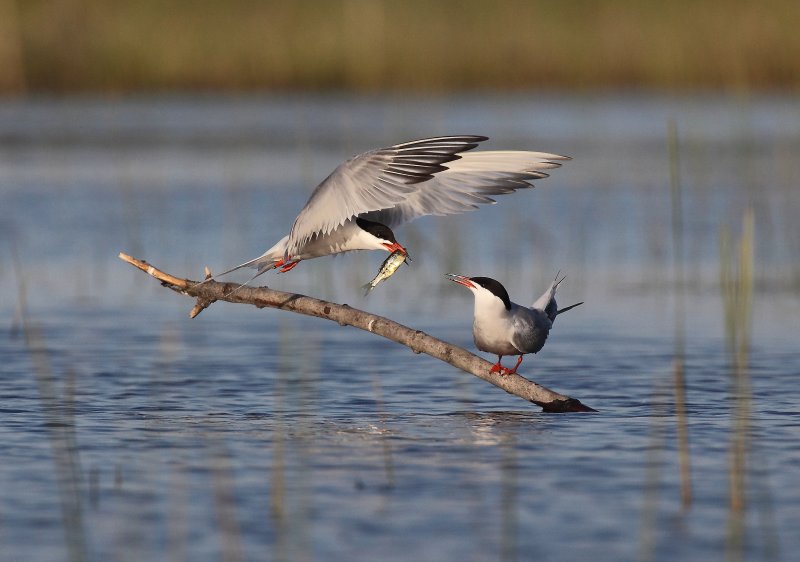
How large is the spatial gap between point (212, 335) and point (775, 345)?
4046 mm

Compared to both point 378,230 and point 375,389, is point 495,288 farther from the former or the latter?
point 375,389

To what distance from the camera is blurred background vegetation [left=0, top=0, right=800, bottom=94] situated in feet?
98.8

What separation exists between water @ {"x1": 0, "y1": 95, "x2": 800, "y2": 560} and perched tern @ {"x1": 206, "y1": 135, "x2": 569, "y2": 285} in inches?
32.6

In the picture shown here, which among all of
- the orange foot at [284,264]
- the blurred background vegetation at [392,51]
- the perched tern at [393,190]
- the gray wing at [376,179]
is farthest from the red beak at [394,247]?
the blurred background vegetation at [392,51]

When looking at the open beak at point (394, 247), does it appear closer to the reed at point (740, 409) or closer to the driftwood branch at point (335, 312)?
the driftwood branch at point (335, 312)

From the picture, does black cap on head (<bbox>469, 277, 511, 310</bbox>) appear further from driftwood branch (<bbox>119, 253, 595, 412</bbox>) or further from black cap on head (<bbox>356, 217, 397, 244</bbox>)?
black cap on head (<bbox>356, 217, 397, 244</bbox>)

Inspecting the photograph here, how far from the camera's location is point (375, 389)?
9.28 metres

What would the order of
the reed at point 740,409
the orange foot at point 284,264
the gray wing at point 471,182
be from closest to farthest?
the reed at point 740,409, the gray wing at point 471,182, the orange foot at point 284,264

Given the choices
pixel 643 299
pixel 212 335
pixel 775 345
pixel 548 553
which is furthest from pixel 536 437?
pixel 643 299

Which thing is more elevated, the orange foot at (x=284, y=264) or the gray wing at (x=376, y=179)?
the gray wing at (x=376, y=179)

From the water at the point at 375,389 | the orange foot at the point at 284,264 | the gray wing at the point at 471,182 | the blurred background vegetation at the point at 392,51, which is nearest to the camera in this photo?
the water at the point at 375,389

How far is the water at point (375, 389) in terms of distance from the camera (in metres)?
6.07

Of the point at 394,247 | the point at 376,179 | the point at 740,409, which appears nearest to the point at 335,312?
the point at 394,247

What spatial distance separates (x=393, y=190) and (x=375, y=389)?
2.24m
